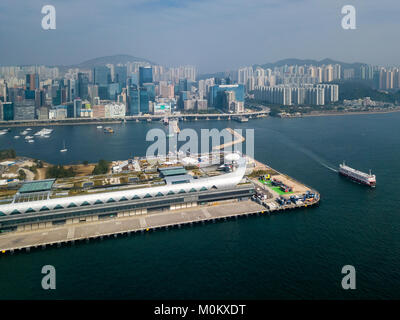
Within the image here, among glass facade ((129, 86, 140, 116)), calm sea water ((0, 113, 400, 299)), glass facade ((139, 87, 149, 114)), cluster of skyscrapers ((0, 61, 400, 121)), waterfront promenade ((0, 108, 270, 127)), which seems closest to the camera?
calm sea water ((0, 113, 400, 299))

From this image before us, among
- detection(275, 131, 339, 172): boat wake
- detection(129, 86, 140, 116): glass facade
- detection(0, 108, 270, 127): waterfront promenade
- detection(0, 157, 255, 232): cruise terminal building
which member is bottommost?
detection(0, 157, 255, 232): cruise terminal building

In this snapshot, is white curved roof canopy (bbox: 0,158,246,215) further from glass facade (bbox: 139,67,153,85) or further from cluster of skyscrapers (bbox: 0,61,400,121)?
glass facade (bbox: 139,67,153,85)

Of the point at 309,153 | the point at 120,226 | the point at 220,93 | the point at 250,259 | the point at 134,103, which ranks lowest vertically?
the point at 250,259

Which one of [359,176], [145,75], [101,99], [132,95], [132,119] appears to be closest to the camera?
[359,176]

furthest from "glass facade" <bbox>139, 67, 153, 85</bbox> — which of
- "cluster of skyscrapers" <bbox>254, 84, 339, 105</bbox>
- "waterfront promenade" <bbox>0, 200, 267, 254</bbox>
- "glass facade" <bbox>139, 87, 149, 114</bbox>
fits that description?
"waterfront promenade" <bbox>0, 200, 267, 254</bbox>

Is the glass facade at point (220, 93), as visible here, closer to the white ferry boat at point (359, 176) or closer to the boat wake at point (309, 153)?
the boat wake at point (309, 153)

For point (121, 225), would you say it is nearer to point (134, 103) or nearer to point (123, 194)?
point (123, 194)

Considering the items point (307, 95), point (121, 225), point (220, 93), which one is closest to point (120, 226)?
point (121, 225)
